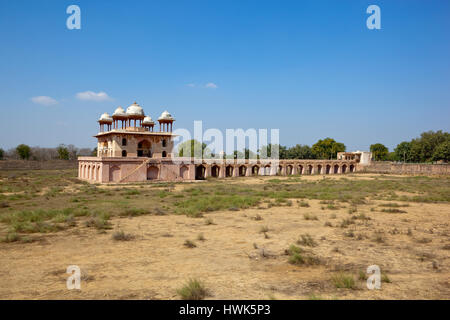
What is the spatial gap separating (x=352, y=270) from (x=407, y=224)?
7815mm

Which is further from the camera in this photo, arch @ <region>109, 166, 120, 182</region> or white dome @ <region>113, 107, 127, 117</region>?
white dome @ <region>113, 107, 127, 117</region>

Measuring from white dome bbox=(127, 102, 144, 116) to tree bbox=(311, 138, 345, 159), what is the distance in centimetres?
6696

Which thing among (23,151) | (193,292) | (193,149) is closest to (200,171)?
(193,149)

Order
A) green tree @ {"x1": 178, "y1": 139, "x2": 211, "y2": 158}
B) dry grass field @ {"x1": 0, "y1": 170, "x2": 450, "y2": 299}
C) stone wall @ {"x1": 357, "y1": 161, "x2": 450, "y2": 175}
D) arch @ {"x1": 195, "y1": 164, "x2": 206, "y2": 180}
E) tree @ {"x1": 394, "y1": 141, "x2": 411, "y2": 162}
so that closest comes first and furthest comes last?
dry grass field @ {"x1": 0, "y1": 170, "x2": 450, "y2": 299}
arch @ {"x1": 195, "y1": 164, "x2": 206, "y2": 180}
stone wall @ {"x1": 357, "y1": 161, "x2": 450, "y2": 175}
green tree @ {"x1": 178, "y1": 139, "x2": 211, "y2": 158}
tree @ {"x1": 394, "y1": 141, "x2": 411, "y2": 162}

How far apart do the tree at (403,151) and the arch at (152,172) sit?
75.5 metres

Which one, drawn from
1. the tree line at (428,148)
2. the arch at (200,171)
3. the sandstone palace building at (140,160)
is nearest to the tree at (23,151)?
the sandstone palace building at (140,160)

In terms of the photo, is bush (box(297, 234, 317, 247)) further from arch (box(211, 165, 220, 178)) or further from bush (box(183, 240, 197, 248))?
arch (box(211, 165, 220, 178))

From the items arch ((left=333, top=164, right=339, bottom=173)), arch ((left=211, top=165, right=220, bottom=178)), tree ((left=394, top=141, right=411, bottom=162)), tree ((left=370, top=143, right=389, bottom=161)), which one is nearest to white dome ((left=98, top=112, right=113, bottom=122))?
arch ((left=211, top=165, right=220, bottom=178))

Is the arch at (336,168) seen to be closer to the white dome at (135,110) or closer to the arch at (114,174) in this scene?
the white dome at (135,110)

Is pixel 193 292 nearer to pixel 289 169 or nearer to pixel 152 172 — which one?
pixel 152 172

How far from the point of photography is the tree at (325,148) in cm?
9821

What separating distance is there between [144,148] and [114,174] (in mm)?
8719

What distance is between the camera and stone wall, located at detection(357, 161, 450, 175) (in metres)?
57.4
